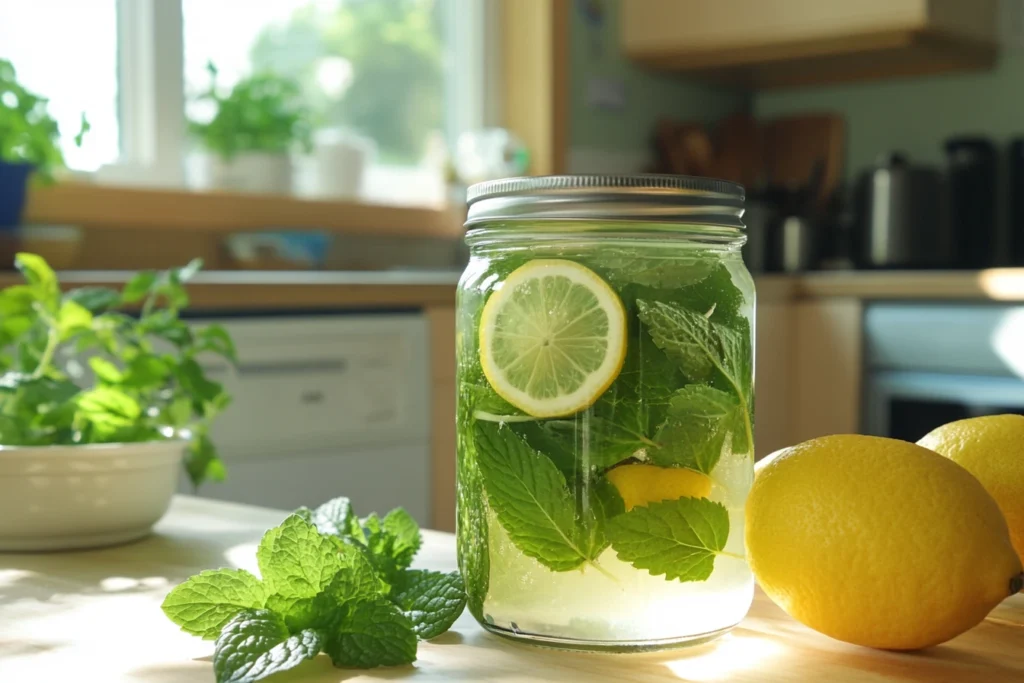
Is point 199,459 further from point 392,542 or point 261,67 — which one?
point 261,67

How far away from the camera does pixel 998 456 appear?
0.57 meters

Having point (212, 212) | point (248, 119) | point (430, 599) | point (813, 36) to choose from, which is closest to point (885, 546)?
point (430, 599)

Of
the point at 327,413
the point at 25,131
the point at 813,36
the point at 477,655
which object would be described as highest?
the point at 813,36

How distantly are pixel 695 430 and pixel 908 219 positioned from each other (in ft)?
8.99

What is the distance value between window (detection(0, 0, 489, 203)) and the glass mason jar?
200 cm

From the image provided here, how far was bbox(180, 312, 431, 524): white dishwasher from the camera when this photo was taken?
6.54ft

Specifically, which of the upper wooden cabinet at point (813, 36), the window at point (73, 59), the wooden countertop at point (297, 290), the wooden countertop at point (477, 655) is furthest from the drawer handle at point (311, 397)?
the upper wooden cabinet at point (813, 36)

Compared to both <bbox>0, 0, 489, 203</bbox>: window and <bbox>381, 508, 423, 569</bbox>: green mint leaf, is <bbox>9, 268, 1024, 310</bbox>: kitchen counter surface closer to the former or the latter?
<bbox>0, 0, 489, 203</bbox>: window

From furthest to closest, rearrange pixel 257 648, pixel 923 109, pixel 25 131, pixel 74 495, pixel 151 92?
pixel 923 109 < pixel 151 92 < pixel 25 131 < pixel 74 495 < pixel 257 648

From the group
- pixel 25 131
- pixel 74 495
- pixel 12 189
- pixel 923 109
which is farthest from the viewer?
pixel 923 109

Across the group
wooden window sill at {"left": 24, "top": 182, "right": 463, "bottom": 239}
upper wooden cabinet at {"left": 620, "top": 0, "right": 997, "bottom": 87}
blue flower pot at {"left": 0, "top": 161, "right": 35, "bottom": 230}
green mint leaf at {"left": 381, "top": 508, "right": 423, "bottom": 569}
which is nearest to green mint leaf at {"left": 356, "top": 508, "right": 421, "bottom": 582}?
green mint leaf at {"left": 381, "top": 508, "right": 423, "bottom": 569}

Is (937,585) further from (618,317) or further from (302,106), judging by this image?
(302,106)

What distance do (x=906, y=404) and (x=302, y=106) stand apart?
1.59 metres

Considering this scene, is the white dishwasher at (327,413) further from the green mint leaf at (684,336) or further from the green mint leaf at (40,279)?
the green mint leaf at (684,336)
